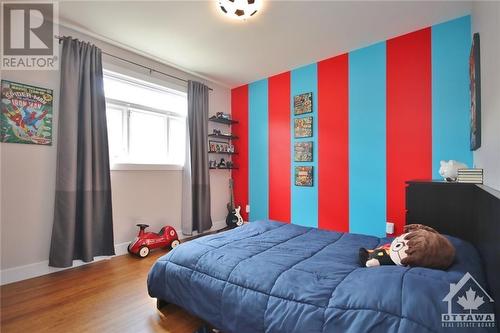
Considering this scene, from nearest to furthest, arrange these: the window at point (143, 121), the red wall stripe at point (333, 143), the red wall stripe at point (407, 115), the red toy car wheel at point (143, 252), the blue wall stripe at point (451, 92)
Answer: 1. the blue wall stripe at point (451, 92)
2. the red wall stripe at point (407, 115)
3. the red toy car wheel at point (143, 252)
4. the window at point (143, 121)
5. the red wall stripe at point (333, 143)

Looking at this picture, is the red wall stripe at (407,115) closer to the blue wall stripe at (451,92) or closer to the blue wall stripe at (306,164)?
the blue wall stripe at (451,92)

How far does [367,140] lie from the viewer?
9.86ft

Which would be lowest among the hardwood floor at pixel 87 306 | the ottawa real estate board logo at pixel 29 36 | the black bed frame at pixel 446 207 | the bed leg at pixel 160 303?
the hardwood floor at pixel 87 306

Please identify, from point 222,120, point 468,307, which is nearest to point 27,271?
point 222,120

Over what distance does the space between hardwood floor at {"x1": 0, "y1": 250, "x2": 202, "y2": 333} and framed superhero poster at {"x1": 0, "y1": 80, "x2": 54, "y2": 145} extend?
1.34 metres

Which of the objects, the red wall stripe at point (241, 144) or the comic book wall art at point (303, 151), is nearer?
the comic book wall art at point (303, 151)

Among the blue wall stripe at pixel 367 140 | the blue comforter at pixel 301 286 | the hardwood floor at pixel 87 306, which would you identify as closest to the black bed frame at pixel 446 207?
the blue comforter at pixel 301 286

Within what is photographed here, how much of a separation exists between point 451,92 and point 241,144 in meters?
2.91

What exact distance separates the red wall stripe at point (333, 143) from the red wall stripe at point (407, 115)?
502 millimetres

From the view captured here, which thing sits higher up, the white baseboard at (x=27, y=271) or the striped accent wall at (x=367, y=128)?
the striped accent wall at (x=367, y=128)

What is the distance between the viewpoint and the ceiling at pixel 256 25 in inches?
88.2

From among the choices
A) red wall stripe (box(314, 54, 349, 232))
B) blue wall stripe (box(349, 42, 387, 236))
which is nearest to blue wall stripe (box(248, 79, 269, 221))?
red wall stripe (box(314, 54, 349, 232))

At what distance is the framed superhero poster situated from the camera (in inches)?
86.4

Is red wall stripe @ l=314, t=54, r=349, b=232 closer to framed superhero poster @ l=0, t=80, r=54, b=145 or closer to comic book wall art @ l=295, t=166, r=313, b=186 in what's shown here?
comic book wall art @ l=295, t=166, r=313, b=186
